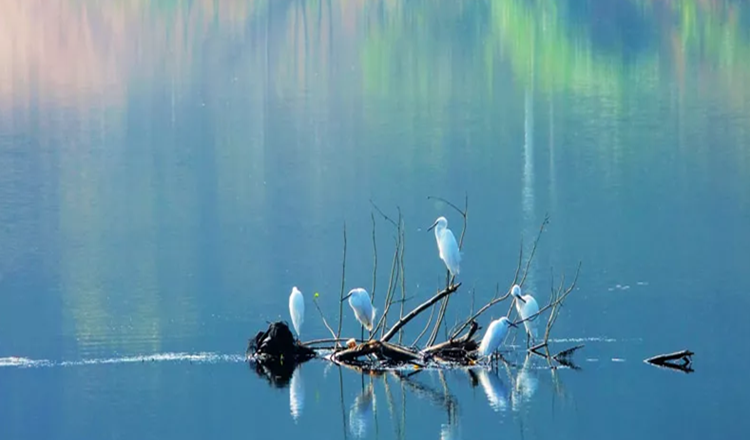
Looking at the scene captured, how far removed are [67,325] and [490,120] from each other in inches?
633

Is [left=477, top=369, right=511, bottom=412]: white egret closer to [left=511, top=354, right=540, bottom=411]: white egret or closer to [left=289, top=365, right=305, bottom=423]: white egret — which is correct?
[left=511, top=354, right=540, bottom=411]: white egret

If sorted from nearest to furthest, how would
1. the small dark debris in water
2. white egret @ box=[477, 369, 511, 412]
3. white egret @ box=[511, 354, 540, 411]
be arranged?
white egret @ box=[477, 369, 511, 412]
white egret @ box=[511, 354, 540, 411]
the small dark debris in water

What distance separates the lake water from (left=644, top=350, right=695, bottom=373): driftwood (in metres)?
0.15

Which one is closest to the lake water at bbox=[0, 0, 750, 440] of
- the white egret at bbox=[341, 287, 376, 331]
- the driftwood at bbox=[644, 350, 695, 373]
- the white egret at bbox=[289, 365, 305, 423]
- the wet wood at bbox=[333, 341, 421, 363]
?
the white egret at bbox=[289, 365, 305, 423]

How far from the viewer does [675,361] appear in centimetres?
1095

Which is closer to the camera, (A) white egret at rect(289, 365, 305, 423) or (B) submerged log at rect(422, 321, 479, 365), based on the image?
(A) white egret at rect(289, 365, 305, 423)

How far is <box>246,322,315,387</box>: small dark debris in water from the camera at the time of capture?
35.2ft

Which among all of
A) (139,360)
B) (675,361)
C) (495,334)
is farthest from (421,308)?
(139,360)

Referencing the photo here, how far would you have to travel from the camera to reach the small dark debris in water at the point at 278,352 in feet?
35.2

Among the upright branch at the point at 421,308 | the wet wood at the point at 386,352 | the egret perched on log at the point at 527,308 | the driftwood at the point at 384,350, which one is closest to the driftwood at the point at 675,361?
the driftwood at the point at 384,350

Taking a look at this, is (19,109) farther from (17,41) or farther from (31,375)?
(31,375)

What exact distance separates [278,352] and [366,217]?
7.14m

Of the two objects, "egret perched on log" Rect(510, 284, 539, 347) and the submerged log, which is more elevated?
"egret perched on log" Rect(510, 284, 539, 347)

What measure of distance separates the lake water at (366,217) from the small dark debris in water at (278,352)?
18cm
